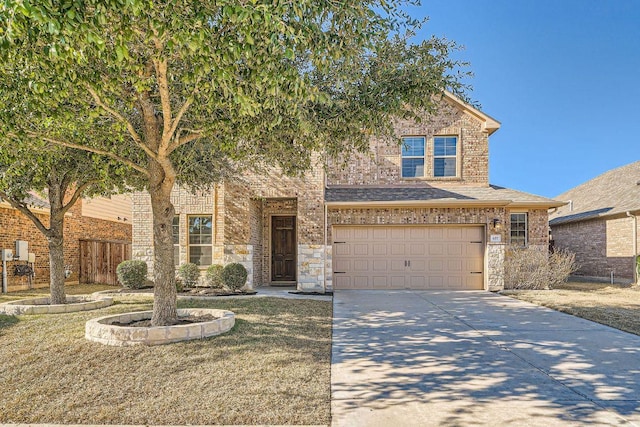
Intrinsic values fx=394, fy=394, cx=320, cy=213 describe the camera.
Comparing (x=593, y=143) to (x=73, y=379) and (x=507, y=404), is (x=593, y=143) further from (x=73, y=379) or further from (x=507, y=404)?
(x=73, y=379)

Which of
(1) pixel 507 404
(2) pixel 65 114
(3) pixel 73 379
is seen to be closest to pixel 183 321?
(3) pixel 73 379

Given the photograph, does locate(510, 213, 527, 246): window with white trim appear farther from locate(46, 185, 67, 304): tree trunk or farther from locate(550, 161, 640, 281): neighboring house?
locate(46, 185, 67, 304): tree trunk

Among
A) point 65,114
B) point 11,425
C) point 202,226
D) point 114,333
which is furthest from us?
point 202,226

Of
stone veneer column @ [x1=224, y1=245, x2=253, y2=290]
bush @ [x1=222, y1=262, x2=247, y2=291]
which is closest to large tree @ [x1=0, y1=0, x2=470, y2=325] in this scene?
bush @ [x1=222, y1=262, x2=247, y2=291]

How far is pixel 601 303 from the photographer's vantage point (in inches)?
395

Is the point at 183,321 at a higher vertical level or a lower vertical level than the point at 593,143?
lower

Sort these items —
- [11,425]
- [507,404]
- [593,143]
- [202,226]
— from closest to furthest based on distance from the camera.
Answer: [11,425] < [507,404] < [202,226] < [593,143]

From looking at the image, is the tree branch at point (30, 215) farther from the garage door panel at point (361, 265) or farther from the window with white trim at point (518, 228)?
the window with white trim at point (518, 228)

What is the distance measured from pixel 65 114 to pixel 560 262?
14.4 metres

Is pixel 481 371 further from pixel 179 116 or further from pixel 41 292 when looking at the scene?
pixel 41 292

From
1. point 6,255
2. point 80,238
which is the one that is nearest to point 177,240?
point 6,255

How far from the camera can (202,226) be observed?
12.8m

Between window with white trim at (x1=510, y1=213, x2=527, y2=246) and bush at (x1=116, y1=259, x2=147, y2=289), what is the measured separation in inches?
479

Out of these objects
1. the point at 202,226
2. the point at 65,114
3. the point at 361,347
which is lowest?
the point at 361,347
